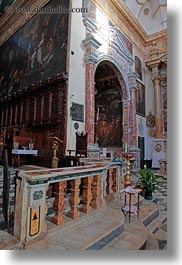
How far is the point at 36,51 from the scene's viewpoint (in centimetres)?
841

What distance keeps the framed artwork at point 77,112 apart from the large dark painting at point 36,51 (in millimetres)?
1283

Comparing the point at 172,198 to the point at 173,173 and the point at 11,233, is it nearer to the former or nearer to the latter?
the point at 173,173

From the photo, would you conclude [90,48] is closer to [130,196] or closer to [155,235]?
[130,196]

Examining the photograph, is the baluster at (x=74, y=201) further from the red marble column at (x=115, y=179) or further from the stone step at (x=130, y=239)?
the red marble column at (x=115, y=179)

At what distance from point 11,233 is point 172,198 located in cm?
142

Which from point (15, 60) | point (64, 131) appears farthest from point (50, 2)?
point (64, 131)

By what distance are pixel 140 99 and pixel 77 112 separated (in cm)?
530

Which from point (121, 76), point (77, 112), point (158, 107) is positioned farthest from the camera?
point (158, 107)

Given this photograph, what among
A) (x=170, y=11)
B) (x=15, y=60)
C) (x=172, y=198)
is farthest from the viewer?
(x=15, y=60)

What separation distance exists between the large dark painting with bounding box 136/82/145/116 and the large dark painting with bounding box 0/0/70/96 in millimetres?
4919

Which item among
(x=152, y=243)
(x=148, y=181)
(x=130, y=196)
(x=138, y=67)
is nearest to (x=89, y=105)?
(x=148, y=181)

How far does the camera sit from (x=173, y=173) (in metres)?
1.83

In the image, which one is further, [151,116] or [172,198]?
[151,116]

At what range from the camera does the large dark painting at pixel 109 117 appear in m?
10.2
